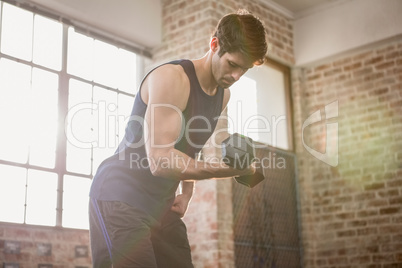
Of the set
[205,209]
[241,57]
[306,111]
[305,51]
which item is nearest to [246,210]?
[205,209]

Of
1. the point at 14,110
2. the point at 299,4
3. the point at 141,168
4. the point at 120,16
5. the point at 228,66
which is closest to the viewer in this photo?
the point at 141,168

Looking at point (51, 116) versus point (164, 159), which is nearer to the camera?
point (164, 159)

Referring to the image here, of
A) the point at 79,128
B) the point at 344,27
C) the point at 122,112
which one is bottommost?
the point at 79,128

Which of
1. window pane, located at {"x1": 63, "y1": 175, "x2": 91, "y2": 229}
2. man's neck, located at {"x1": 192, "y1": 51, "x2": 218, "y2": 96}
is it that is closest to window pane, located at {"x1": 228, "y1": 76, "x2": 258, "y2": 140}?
window pane, located at {"x1": 63, "y1": 175, "x2": 91, "y2": 229}

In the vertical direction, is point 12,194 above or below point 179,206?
above

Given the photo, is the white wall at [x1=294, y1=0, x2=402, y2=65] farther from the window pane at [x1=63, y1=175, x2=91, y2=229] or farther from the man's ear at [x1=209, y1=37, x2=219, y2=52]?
the man's ear at [x1=209, y1=37, x2=219, y2=52]

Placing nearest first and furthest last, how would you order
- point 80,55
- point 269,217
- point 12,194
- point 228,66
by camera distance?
point 228,66 → point 12,194 → point 80,55 → point 269,217

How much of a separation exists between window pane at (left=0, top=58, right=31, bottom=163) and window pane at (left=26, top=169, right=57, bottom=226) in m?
0.18

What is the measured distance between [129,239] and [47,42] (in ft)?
9.90

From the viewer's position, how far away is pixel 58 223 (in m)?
4.23

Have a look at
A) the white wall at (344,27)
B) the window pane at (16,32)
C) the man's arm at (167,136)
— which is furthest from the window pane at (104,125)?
the man's arm at (167,136)

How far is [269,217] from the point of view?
5.39 m

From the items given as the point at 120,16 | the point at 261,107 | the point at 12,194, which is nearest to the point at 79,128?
the point at 12,194

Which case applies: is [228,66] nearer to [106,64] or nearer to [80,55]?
[80,55]
